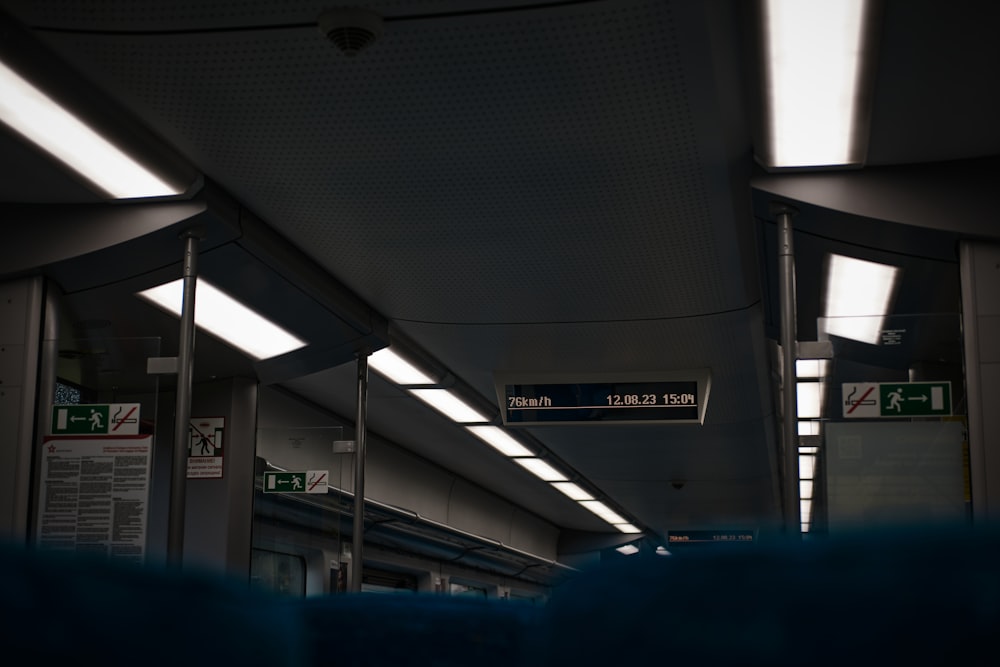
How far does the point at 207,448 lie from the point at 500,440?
4410 millimetres

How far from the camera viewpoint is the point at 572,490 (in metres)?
17.2

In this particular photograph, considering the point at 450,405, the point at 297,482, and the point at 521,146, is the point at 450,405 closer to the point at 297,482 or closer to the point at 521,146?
the point at 297,482

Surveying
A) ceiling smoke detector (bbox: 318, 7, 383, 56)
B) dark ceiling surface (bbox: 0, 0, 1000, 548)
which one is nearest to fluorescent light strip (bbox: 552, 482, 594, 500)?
dark ceiling surface (bbox: 0, 0, 1000, 548)

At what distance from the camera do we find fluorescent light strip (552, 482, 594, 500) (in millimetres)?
16594

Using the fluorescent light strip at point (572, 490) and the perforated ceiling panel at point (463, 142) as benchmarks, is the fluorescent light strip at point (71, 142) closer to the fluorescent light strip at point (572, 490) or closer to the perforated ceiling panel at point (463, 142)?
the perforated ceiling panel at point (463, 142)

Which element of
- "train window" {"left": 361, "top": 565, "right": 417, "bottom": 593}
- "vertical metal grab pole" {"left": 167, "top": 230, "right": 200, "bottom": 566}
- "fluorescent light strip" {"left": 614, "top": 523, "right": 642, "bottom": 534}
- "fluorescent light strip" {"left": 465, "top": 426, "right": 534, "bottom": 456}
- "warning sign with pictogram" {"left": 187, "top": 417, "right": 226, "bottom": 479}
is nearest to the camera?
"vertical metal grab pole" {"left": 167, "top": 230, "right": 200, "bottom": 566}

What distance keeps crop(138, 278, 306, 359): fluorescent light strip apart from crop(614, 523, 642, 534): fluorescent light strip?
1519 cm

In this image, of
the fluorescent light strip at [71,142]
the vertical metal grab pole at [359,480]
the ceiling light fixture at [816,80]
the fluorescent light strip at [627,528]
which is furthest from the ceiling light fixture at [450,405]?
the fluorescent light strip at [627,528]

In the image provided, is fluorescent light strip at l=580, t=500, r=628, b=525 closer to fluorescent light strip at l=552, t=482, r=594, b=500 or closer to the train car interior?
fluorescent light strip at l=552, t=482, r=594, b=500

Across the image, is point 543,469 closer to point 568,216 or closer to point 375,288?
point 375,288

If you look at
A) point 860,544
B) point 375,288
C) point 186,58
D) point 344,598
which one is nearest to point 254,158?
point 186,58

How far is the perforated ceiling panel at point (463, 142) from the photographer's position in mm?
4059

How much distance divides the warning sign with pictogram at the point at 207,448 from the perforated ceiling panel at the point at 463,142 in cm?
261

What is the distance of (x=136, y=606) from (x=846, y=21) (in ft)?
13.0
